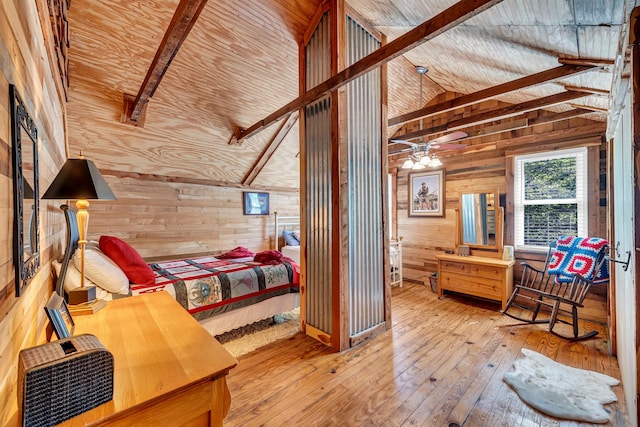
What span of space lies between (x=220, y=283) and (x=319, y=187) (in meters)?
1.44

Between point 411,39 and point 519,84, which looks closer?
point 411,39

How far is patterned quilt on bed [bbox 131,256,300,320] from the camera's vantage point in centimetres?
269

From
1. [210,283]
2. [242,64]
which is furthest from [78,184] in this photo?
[242,64]

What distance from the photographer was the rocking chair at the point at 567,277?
2.94 metres

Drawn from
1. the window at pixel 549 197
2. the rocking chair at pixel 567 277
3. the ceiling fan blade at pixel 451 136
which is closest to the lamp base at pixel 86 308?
the ceiling fan blade at pixel 451 136

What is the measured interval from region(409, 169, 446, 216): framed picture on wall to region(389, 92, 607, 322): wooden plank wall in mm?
102

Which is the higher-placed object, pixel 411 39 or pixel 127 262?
pixel 411 39

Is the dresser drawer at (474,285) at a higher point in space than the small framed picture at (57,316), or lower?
lower

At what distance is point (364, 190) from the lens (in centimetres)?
291

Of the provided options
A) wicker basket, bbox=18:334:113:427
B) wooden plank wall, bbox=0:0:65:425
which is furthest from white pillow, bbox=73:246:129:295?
wicker basket, bbox=18:334:113:427

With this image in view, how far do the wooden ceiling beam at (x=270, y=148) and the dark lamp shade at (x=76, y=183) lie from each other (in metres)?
3.18

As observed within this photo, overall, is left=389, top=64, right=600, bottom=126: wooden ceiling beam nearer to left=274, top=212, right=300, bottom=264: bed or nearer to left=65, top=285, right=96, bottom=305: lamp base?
left=274, top=212, right=300, bottom=264: bed

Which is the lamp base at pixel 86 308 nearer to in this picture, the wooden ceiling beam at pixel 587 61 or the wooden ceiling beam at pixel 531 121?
the wooden ceiling beam at pixel 531 121

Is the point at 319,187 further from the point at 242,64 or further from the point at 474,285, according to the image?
the point at 474,285
